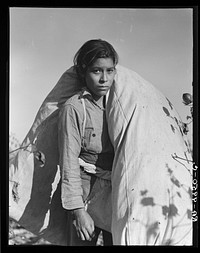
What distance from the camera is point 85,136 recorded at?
1901 mm

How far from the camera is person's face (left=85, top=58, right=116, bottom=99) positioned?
191 cm

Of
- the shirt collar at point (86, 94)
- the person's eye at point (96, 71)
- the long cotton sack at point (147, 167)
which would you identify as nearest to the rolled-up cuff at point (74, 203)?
the long cotton sack at point (147, 167)

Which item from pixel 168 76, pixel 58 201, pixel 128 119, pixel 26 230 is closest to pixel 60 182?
pixel 58 201

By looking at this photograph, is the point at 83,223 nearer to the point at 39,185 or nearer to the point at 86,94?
the point at 39,185

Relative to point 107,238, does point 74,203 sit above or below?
above

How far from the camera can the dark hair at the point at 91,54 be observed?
1.91m

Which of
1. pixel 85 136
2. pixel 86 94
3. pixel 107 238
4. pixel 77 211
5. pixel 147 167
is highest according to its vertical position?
pixel 86 94

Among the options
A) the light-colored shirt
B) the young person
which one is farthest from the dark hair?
the light-colored shirt

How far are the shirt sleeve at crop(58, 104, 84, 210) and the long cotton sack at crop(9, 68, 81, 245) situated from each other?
1.1 inches

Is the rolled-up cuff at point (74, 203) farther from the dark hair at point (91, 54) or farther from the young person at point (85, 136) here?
the dark hair at point (91, 54)

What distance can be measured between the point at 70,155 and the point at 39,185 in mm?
163

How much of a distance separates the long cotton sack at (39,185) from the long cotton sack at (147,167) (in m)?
0.22

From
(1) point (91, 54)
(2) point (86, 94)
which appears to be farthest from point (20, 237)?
(1) point (91, 54)
